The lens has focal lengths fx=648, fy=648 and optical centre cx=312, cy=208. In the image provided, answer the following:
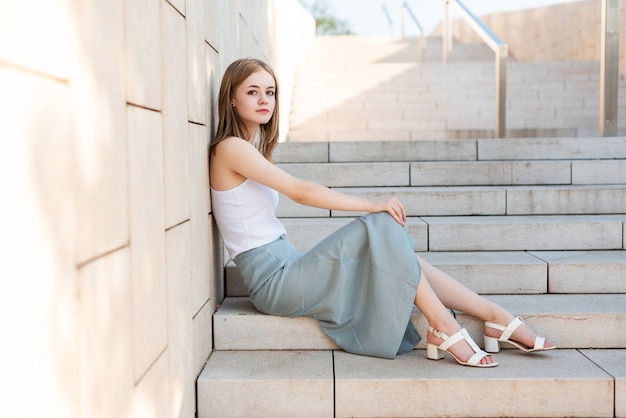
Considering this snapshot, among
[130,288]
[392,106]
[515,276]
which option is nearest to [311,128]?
[392,106]

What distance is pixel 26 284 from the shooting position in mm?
1032

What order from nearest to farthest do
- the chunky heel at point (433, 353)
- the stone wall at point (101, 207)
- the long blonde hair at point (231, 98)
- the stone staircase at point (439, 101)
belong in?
the stone wall at point (101, 207)
the chunky heel at point (433, 353)
the long blonde hair at point (231, 98)
the stone staircase at point (439, 101)

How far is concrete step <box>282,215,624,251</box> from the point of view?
3451mm

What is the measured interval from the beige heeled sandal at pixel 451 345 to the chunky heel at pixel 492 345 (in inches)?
5.0

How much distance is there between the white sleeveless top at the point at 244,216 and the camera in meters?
2.65

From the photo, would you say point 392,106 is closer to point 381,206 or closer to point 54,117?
point 381,206

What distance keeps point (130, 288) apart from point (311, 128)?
5589 millimetres

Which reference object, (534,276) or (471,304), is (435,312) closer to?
(471,304)

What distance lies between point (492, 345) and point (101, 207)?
1.81 metres

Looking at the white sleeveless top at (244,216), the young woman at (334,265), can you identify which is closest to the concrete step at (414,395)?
the young woman at (334,265)

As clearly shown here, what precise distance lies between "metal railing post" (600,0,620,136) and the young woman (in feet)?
10.0

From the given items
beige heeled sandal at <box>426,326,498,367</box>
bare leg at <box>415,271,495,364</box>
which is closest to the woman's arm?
bare leg at <box>415,271,495,364</box>

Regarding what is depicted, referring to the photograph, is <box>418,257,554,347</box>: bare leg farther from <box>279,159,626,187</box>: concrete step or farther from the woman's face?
<box>279,159,626,187</box>: concrete step

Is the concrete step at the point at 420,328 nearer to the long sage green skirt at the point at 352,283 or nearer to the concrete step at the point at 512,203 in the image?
the long sage green skirt at the point at 352,283
